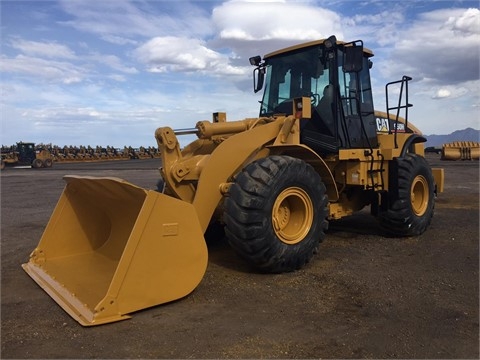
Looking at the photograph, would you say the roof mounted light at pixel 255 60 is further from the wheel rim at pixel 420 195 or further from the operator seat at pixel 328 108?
the wheel rim at pixel 420 195

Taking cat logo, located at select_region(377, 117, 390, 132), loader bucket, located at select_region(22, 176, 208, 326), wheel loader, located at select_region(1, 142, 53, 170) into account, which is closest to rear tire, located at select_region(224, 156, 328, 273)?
loader bucket, located at select_region(22, 176, 208, 326)

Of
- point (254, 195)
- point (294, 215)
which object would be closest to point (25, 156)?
point (294, 215)

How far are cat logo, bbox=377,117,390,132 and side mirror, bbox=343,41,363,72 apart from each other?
2024 mm

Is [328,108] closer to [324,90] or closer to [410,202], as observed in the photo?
[324,90]

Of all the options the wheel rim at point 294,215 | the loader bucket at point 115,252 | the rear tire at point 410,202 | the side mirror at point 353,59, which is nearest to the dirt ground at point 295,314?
the loader bucket at point 115,252

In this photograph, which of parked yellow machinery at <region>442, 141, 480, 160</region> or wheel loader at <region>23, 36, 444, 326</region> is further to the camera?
parked yellow machinery at <region>442, 141, 480, 160</region>

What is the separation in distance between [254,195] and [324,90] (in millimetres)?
2443

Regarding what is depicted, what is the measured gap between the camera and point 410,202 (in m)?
7.00

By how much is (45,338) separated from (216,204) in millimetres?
2177

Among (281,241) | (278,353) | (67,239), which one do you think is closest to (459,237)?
(281,241)

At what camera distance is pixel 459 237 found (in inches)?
282

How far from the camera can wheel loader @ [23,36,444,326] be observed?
418 centimetres

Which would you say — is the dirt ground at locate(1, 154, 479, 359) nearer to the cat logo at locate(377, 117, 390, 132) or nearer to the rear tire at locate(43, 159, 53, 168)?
the cat logo at locate(377, 117, 390, 132)

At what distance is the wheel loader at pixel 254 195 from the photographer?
4176 mm
